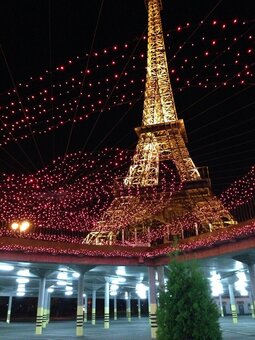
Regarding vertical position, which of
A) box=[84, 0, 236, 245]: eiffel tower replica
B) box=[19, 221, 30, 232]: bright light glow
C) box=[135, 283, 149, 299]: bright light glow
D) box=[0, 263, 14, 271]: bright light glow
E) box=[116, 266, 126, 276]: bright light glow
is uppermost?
box=[84, 0, 236, 245]: eiffel tower replica

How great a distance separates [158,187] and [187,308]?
68.0 feet

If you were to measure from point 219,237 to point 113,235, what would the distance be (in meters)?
13.8

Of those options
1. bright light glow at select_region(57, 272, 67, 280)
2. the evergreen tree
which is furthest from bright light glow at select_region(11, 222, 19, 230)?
the evergreen tree

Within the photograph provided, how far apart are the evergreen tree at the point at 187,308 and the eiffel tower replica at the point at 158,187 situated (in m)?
16.7

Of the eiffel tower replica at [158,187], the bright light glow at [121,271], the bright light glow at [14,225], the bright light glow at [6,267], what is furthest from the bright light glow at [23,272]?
the eiffel tower replica at [158,187]

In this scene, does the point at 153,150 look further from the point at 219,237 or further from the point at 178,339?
the point at 178,339

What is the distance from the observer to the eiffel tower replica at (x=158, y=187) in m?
28.1

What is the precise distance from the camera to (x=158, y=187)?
2750 cm

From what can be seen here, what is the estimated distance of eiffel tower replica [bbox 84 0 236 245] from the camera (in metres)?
28.1

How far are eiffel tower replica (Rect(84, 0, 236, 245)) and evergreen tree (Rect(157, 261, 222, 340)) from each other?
1669 cm

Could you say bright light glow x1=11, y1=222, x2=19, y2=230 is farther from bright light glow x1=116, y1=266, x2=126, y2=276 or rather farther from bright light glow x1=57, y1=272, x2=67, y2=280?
bright light glow x1=116, y1=266, x2=126, y2=276

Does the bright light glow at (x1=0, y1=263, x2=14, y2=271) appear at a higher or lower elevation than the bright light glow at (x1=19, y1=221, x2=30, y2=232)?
lower

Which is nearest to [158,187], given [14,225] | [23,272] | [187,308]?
[14,225]

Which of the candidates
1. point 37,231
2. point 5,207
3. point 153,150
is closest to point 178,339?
point 5,207
